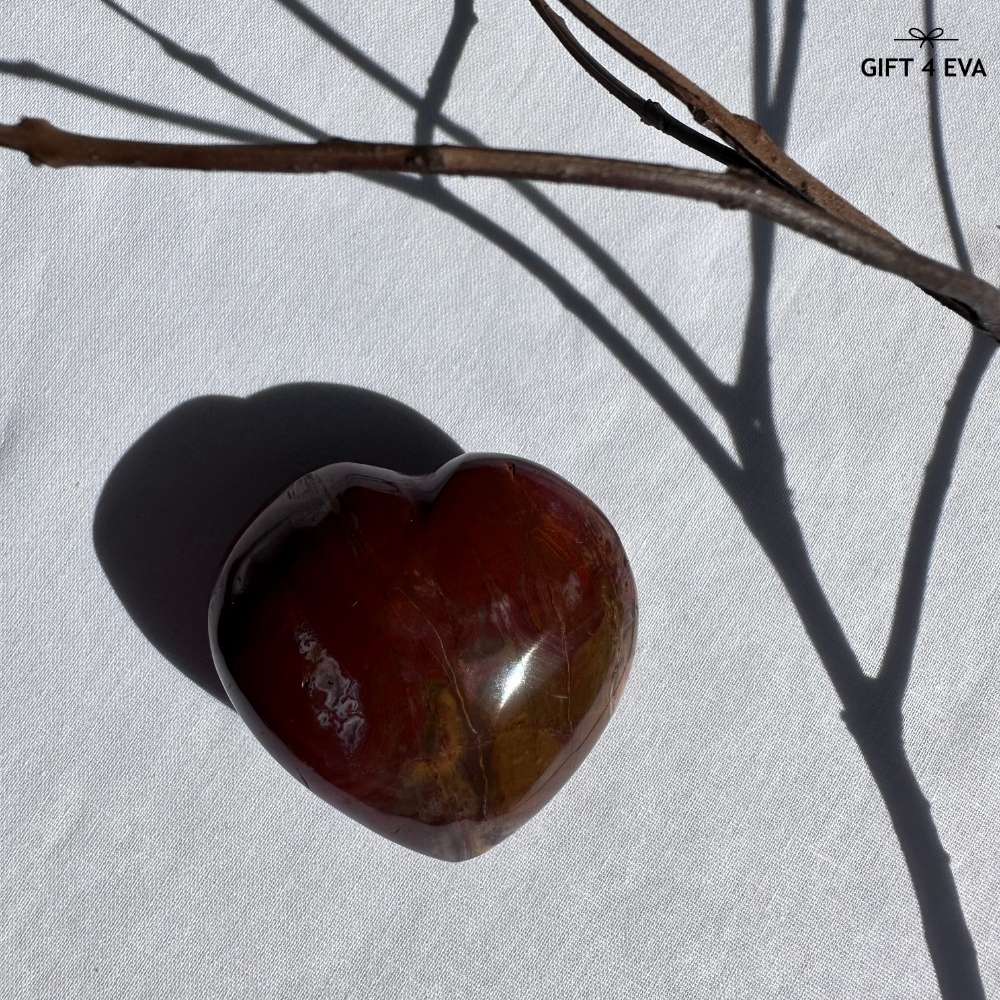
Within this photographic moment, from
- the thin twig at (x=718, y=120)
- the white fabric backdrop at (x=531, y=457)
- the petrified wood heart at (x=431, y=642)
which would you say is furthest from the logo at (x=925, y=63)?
the petrified wood heart at (x=431, y=642)

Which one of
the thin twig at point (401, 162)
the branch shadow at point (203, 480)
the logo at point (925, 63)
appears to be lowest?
the branch shadow at point (203, 480)

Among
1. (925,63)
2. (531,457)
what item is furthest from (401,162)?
(925,63)

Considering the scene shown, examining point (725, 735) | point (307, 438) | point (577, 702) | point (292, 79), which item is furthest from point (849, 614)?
point (292, 79)

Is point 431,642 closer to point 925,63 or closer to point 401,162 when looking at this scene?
point 401,162

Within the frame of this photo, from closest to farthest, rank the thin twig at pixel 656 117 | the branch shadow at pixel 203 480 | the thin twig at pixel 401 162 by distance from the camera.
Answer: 1. the thin twig at pixel 401 162
2. the thin twig at pixel 656 117
3. the branch shadow at pixel 203 480

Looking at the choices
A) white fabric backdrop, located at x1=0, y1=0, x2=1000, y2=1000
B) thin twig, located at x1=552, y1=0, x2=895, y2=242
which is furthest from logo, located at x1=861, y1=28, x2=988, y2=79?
thin twig, located at x1=552, y1=0, x2=895, y2=242

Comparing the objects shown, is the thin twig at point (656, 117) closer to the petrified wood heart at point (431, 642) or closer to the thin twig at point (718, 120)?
the thin twig at point (718, 120)

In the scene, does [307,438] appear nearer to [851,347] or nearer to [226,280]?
[226,280]
